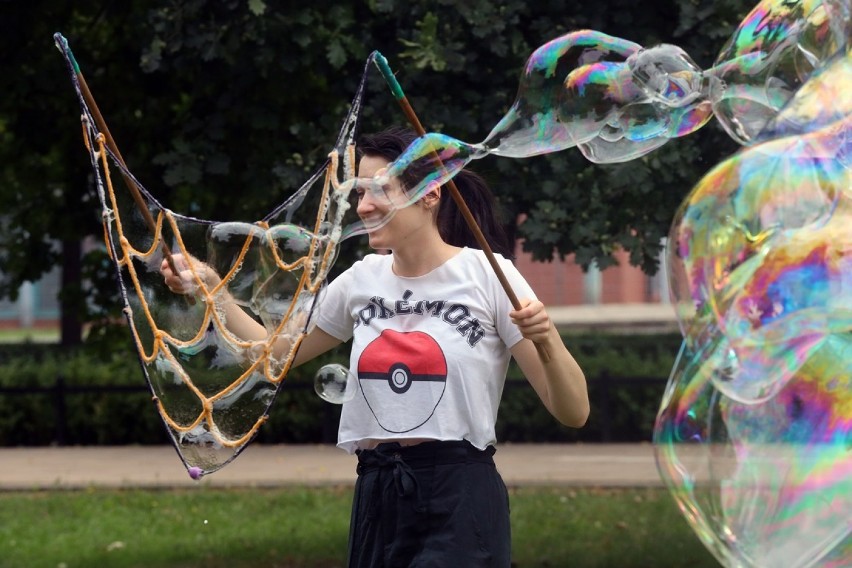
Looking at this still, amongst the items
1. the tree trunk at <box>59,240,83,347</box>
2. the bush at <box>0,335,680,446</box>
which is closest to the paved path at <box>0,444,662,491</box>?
the bush at <box>0,335,680,446</box>

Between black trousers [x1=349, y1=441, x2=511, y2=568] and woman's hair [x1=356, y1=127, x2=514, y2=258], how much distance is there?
1.87 ft

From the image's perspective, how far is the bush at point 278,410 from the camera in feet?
38.5

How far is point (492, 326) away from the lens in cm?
335

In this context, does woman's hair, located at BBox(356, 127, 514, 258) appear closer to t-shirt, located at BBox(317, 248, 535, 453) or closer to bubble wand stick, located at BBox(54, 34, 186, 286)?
t-shirt, located at BBox(317, 248, 535, 453)

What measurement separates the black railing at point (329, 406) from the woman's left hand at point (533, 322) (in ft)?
27.0

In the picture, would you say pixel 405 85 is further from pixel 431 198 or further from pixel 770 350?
pixel 770 350

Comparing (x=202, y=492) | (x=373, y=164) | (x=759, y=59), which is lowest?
(x=202, y=492)

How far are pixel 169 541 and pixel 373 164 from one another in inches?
184

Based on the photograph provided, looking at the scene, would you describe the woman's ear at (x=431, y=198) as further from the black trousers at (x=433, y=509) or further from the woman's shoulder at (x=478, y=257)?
the black trousers at (x=433, y=509)

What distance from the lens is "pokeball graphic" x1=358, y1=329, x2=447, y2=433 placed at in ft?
→ 10.7

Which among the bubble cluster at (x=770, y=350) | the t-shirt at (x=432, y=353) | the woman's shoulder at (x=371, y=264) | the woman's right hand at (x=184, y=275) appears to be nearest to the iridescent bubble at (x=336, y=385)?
the t-shirt at (x=432, y=353)

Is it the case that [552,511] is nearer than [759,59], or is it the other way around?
[759,59]

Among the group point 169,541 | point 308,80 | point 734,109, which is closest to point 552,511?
point 169,541

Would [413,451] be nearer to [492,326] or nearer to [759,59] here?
[492,326]
